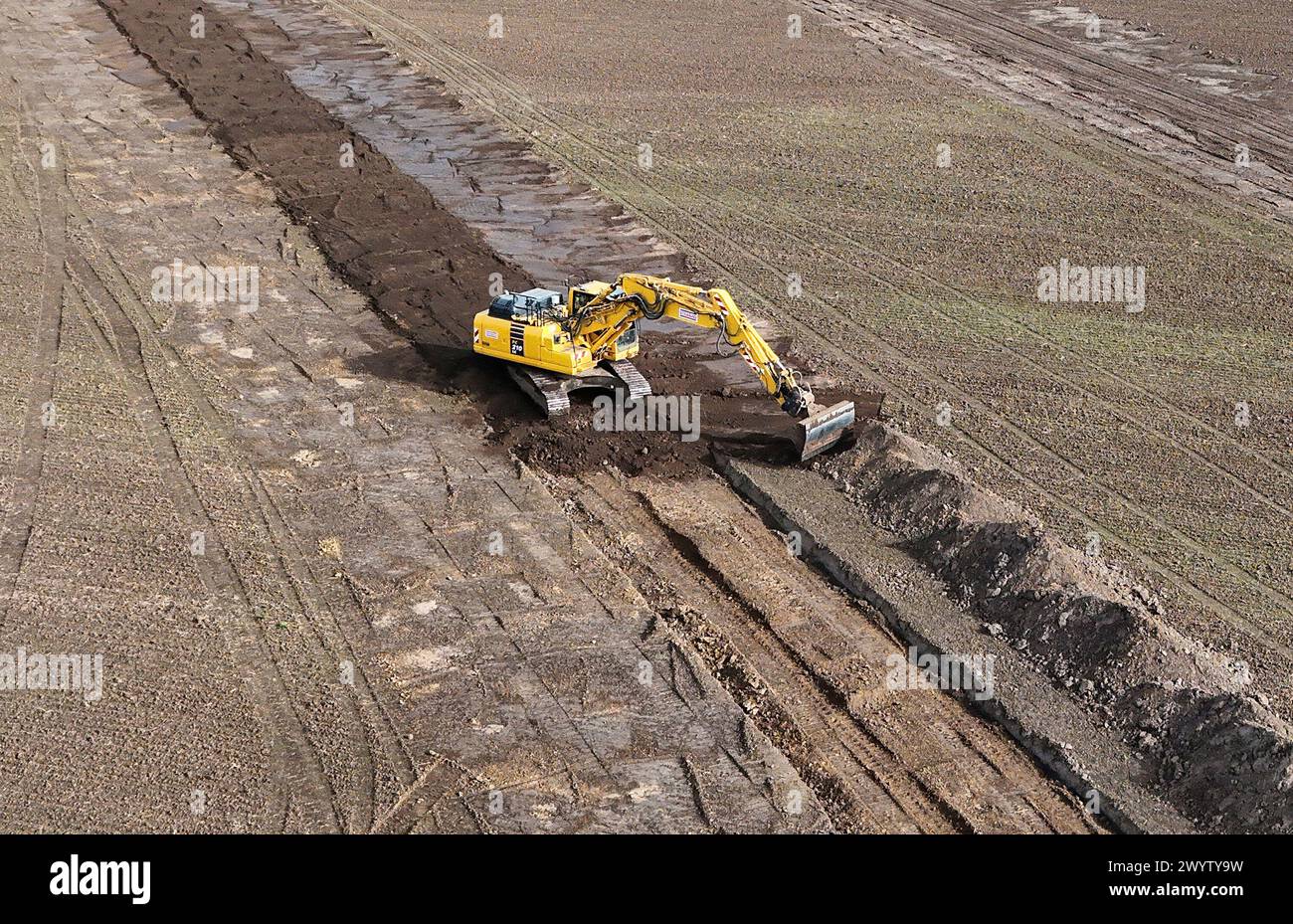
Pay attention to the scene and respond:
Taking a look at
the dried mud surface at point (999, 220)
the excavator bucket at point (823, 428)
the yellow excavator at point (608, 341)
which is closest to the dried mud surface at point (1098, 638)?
the excavator bucket at point (823, 428)

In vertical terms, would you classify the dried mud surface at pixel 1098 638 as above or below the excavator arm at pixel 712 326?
below

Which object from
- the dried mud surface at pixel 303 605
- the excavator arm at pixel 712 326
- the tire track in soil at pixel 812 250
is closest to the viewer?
the dried mud surface at pixel 303 605

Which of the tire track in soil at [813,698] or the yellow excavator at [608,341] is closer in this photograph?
the tire track in soil at [813,698]

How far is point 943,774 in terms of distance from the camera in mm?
14742

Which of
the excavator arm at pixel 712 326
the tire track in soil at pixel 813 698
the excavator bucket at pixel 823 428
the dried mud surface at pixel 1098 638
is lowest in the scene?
the tire track in soil at pixel 813 698

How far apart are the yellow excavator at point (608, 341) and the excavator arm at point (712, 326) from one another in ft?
0.04

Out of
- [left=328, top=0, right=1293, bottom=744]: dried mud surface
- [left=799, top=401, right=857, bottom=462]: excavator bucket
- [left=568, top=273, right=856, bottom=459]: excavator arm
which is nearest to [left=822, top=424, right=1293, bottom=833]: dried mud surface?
[left=799, top=401, right=857, bottom=462]: excavator bucket

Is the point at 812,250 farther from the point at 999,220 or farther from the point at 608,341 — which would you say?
the point at 608,341

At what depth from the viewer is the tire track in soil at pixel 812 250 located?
58.3 feet

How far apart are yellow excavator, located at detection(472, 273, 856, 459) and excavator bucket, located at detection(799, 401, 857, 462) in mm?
13

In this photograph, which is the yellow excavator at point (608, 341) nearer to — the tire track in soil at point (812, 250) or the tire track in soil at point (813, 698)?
the tire track in soil at point (813, 698)

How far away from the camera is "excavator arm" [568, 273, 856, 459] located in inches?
758

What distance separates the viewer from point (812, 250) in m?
28.0

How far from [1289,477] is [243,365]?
15.3 metres
